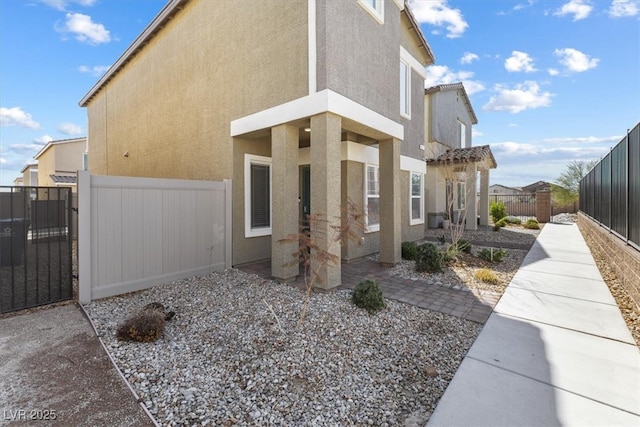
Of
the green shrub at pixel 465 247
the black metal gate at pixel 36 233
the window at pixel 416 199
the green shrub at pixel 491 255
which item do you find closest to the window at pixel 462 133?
the window at pixel 416 199

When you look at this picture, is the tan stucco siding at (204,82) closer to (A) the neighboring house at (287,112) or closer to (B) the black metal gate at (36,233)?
(A) the neighboring house at (287,112)

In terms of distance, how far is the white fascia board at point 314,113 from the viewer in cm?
554

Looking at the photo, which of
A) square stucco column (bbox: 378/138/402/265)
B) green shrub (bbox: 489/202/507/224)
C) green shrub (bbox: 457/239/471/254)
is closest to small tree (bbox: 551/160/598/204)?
green shrub (bbox: 489/202/507/224)

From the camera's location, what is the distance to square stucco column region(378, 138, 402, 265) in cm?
777

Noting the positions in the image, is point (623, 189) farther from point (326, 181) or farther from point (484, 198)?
point (484, 198)

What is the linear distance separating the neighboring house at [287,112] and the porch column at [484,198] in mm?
7517

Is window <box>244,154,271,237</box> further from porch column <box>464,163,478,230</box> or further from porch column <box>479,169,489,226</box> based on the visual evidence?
porch column <box>479,169,489,226</box>

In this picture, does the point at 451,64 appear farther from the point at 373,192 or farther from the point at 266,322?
the point at 266,322

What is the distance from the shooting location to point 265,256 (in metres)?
8.39

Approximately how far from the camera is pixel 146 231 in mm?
6039

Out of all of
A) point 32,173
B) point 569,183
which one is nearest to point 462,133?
point 569,183

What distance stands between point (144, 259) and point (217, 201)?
2086 mm

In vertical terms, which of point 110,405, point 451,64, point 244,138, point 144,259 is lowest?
point 110,405

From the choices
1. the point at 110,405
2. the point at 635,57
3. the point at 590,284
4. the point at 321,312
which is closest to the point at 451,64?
the point at 635,57
